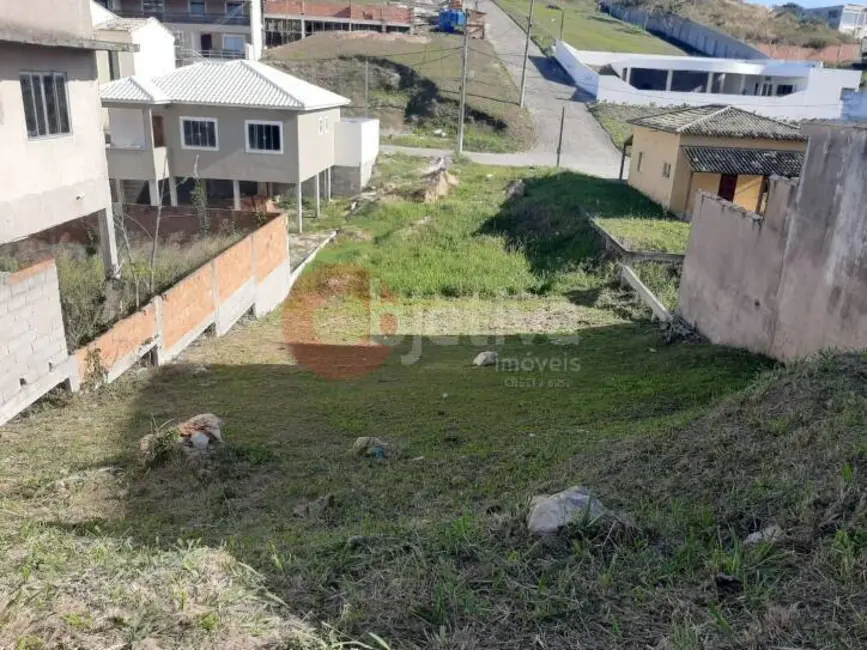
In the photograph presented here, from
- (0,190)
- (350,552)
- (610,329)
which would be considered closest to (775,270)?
(610,329)

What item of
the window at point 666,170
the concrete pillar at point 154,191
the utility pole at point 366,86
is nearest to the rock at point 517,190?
the window at point 666,170

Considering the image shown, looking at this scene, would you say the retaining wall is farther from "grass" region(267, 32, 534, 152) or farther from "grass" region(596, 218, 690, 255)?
"grass" region(267, 32, 534, 152)

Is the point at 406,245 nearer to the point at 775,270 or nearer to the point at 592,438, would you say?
the point at 775,270

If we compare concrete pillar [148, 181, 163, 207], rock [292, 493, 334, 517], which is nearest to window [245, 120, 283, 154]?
concrete pillar [148, 181, 163, 207]

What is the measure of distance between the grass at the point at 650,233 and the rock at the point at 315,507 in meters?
15.0

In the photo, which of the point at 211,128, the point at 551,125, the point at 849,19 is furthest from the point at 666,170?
the point at 849,19

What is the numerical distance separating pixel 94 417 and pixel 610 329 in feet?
35.1

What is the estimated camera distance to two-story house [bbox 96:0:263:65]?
158ft

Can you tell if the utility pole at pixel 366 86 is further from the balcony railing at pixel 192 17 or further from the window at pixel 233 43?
the window at pixel 233 43

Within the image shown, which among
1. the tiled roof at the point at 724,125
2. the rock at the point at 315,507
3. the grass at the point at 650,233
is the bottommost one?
the grass at the point at 650,233

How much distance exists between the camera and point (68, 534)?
5.05 m

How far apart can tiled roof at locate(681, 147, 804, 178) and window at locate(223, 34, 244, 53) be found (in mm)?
37221

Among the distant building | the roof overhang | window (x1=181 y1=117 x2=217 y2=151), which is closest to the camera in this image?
the roof overhang

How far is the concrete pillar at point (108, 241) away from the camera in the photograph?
1334 centimetres
